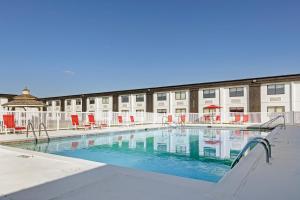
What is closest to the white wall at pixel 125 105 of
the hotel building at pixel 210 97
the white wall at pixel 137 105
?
the hotel building at pixel 210 97

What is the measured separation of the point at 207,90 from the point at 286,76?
8.24m

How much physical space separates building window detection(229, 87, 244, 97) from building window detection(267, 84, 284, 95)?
2639 millimetres

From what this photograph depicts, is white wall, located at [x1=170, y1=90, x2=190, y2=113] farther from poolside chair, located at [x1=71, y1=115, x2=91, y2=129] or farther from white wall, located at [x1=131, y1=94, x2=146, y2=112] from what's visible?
poolside chair, located at [x1=71, y1=115, x2=91, y2=129]

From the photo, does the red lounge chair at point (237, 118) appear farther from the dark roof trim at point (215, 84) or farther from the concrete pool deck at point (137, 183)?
the concrete pool deck at point (137, 183)

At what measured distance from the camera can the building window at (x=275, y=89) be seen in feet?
75.0

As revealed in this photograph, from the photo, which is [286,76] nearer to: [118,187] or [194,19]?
[194,19]

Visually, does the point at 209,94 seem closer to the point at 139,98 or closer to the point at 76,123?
the point at 139,98

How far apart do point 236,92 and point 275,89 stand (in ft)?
12.6

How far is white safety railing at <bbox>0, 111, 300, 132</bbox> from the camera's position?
11.7m

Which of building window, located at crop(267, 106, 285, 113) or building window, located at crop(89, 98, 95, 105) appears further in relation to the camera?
building window, located at crop(89, 98, 95, 105)

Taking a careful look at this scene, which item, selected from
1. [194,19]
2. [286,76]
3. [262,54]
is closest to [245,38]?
[262,54]

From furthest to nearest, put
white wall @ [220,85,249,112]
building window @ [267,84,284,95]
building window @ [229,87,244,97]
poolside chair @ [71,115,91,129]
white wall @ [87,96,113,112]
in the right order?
white wall @ [87,96,113,112]
building window @ [229,87,244,97]
white wall @ [220,85,249,112]
building window @ [267,84,284,95]
poolside chair @ [71,115,91,129]

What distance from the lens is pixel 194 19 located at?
58.5ft

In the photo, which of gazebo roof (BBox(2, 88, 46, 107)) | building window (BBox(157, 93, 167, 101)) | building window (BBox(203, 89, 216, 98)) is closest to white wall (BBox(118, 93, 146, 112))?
building window (BBox(157, 93, 167, 101))
